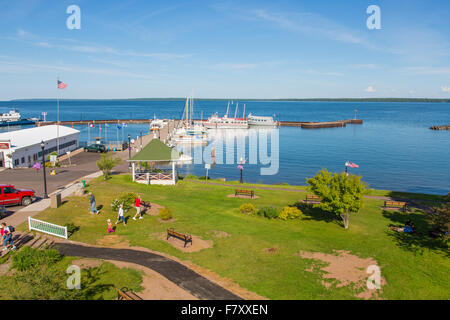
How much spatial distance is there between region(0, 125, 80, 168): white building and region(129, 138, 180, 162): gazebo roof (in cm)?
1792

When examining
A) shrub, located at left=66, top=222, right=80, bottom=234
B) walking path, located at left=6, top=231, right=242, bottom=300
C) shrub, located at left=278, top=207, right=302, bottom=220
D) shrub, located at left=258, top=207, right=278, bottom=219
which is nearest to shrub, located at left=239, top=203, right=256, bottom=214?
shrub, located at left=258, top=207, right=278, bottom=219

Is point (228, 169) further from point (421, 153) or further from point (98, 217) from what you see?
point (421, 153)

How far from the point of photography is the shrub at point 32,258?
45.1 feet

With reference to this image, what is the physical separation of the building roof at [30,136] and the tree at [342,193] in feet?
121

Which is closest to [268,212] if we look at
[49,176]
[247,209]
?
[247,209]

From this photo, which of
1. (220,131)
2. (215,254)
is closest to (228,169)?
(215,254)

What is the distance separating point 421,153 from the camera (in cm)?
7469

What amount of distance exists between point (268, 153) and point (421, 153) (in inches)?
1437

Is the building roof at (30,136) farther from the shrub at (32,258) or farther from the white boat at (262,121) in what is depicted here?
the white boat at (262,121)

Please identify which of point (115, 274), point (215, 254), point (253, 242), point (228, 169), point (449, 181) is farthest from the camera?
point (228, 169)

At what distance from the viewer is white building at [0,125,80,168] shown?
37969 millimetres

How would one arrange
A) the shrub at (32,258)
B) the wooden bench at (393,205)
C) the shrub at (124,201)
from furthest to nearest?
the wooden bench at (393,205)
the shrub at (124,201)
the shrub at (32,258)

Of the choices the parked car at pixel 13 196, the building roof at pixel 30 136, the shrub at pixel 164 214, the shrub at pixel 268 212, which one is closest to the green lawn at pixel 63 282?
the shrub at pixel 164 214

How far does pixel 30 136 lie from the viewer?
4581 cm
